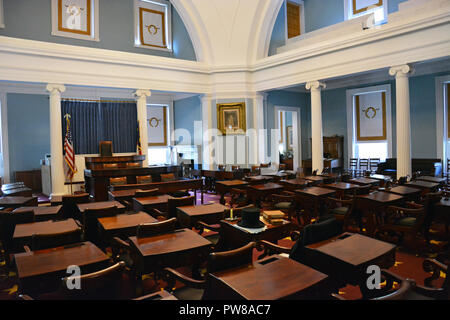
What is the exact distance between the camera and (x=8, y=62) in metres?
8.97

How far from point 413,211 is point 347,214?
38.3 inches

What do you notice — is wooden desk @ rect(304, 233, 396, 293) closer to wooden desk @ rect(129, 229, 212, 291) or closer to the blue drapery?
wooden desk @ rect(129, 229, 212, 291)

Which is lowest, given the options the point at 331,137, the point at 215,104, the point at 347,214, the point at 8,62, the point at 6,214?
the point at 347,214

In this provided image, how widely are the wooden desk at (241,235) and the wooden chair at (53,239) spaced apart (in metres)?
1.57

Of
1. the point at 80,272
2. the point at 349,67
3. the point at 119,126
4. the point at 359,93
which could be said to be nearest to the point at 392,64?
the point at 349,67

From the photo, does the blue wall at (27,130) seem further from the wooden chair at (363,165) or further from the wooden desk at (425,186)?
the wooden chair at (363,165)

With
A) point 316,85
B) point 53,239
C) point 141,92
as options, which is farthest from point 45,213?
point 316,85

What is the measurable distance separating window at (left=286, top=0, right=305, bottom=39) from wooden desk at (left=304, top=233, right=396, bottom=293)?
12.6m

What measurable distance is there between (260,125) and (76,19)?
7.80 m

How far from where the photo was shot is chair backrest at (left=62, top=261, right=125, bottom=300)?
7.12ft

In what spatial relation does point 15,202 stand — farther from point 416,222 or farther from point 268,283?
point 416,222

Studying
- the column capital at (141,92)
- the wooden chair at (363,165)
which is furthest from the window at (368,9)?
the column capital at (141,92)

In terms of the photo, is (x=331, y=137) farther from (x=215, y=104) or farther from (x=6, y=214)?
(x=6, y=214)


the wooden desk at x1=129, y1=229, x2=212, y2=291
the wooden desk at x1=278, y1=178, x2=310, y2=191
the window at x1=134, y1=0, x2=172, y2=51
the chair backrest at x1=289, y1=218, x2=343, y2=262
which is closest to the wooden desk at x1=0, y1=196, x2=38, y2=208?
the wooden desk at x1=129, y1=229, x2=212, y2=291
